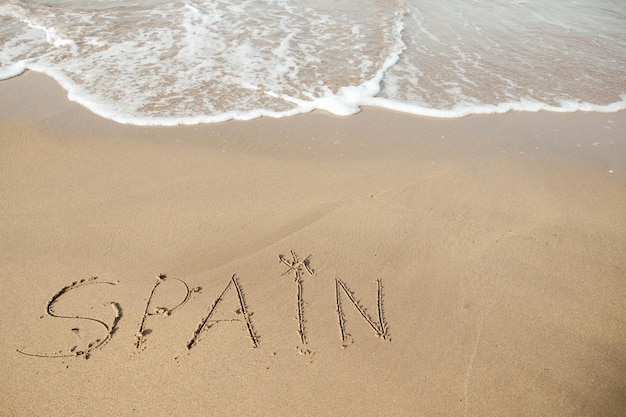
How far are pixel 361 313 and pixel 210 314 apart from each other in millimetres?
1000

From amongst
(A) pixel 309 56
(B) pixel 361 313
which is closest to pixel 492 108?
(A) pixel 309 56

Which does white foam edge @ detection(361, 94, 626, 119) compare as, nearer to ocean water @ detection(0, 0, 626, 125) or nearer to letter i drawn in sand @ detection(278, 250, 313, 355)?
ocean water @ detection(0, 0, 626, 125)

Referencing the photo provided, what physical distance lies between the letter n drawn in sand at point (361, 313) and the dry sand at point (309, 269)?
0.01 meters

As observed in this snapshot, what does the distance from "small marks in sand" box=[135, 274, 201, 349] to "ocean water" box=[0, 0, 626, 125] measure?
2347 mm

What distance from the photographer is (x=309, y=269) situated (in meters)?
3.00

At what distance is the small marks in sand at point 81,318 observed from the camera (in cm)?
241

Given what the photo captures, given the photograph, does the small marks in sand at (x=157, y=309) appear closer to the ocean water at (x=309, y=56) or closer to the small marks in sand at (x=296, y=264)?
the small marks in sand at (x=296, y=264)

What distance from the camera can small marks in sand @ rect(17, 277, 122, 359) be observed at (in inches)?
95.0

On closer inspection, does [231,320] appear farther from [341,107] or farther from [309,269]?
[341,107]

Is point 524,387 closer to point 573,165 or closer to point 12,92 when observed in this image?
point 573,165

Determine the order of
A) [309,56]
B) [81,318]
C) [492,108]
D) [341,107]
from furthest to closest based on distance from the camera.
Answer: [309,56] < [492,108] < [341,107] < [81,318]

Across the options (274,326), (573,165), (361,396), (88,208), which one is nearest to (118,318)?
(274,326)

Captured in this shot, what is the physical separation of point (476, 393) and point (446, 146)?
2.75m

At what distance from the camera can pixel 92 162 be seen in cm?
397
